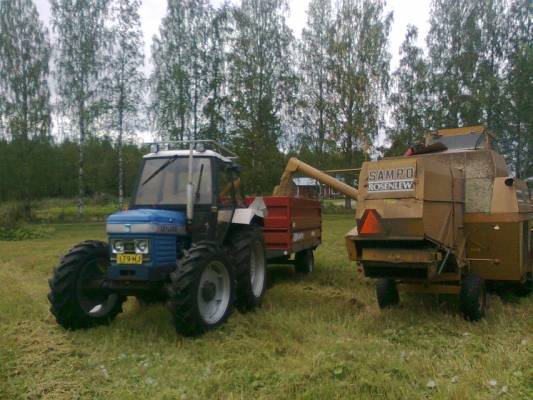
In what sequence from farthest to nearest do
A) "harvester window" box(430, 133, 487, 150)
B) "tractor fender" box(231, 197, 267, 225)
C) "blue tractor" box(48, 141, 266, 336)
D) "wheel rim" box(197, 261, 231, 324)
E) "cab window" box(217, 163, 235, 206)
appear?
"harvester window" box(430, 133, 487, 150)
"tractor fender" box(231, 197, 267, 225)
"cab window" box(217, 163, 235, 206)
"wheel rim" box(197, 261, 231, 324)
"blue tractor" box(48, 141, 266, 336)

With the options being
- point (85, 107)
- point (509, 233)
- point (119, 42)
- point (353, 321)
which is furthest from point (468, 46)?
point (353, 321)

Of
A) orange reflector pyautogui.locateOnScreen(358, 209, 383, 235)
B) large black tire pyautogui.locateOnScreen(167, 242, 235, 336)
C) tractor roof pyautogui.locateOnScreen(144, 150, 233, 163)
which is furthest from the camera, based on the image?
tractor roof pyautogui.locateOnScreen(144, 150, 233, 163)

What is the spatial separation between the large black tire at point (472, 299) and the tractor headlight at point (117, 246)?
3809 millimetres

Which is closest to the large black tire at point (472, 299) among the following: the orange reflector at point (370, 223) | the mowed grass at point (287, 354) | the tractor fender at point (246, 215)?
the mowed grass at point (287, 354)

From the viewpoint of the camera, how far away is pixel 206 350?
459 cm

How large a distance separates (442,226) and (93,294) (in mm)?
4069

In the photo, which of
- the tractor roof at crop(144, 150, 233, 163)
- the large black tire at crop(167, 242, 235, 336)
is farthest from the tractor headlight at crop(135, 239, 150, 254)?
the tractor roof at crop(144, 150, 233, 163)

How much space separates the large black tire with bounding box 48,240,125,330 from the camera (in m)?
5.22

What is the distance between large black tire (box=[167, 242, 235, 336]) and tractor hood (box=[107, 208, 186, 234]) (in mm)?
427

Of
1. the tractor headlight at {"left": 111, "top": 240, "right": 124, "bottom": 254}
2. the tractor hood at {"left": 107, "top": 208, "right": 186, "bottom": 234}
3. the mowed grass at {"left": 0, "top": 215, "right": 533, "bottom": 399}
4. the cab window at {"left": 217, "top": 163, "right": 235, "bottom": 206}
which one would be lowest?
the mowed grass at {"left": 0, "top": 215, "right": 533, "bottom": 399}

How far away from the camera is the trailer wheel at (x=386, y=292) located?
5984 millimetres

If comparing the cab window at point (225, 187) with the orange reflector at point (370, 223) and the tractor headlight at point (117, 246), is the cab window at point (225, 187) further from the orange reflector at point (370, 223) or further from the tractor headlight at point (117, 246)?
the orange reflector at point (370, 223)

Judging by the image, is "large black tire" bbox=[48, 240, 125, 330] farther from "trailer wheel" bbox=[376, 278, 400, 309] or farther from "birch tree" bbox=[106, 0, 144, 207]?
"birch tree" bbox=[106, 0, 144, 207]

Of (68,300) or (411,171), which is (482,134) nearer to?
(411,171)
